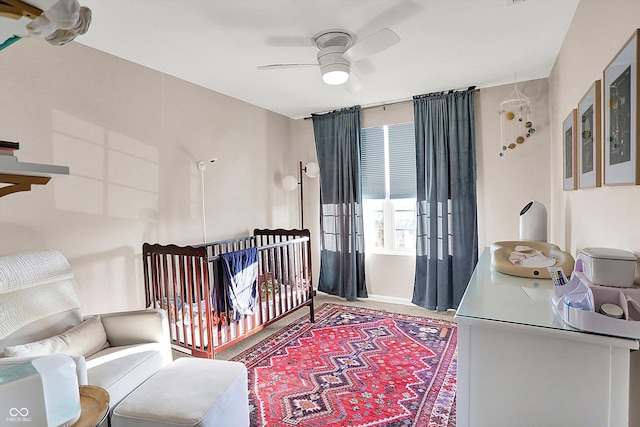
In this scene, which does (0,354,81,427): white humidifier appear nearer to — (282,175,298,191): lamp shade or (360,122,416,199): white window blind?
(282,175,298,191): lamp shade

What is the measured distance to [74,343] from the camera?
1800mm

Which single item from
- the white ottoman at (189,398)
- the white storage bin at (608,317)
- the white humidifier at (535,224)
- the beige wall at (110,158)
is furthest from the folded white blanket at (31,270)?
the white humidifier at (535,224)

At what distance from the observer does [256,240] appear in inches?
151

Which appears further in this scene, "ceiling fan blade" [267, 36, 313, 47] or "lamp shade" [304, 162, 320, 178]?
"lamp shade" [304, 162, 320, 178]

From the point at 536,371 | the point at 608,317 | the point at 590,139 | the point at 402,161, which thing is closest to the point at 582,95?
the point at 590,139

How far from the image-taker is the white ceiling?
1.96 m

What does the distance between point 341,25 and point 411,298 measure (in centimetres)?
296

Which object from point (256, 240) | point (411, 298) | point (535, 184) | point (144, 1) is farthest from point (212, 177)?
point (535, 184)

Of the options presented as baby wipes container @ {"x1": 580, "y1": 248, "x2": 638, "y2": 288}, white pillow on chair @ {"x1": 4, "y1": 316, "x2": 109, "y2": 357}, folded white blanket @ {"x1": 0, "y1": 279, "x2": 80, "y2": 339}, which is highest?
baby wipes container @ {"x1": 580, "y1": 248, "x2": 638, "y2": 288}

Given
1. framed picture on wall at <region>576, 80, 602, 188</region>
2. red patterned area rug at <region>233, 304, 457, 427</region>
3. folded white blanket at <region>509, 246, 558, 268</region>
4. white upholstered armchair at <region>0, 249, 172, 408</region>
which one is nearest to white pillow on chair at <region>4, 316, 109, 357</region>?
white upholstered armchair at <region>0, 249, 172, 408</region>

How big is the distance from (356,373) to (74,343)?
173 cm

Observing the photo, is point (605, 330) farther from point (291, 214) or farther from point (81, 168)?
point (291, 214)

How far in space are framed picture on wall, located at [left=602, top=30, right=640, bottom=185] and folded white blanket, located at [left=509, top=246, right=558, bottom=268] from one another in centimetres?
50

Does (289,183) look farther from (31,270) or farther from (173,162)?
(31,270)
